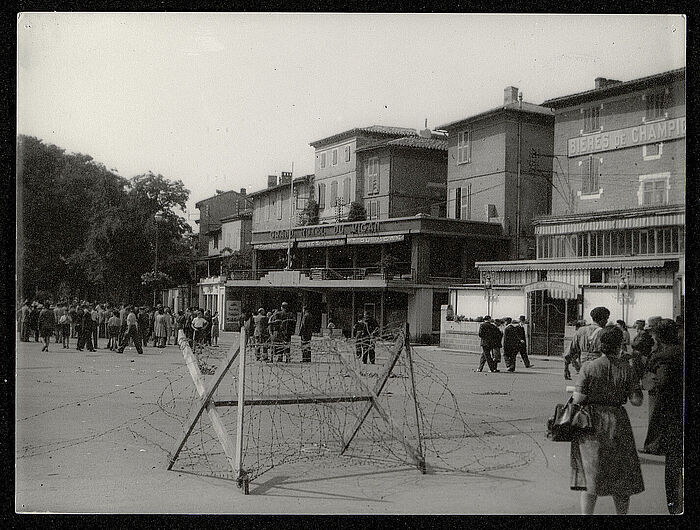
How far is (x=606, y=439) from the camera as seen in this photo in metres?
6.14

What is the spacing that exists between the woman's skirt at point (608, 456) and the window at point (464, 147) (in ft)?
97.9

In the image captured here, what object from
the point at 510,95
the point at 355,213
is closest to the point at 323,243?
the point at 355,213

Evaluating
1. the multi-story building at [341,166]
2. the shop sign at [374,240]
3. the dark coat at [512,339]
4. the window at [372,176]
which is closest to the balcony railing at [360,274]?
the shop sign at [374,240]

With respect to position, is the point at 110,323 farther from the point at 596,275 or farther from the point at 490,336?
the point at 596,275

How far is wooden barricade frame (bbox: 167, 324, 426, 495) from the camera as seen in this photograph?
7148 mm

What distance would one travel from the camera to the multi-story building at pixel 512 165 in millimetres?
33094

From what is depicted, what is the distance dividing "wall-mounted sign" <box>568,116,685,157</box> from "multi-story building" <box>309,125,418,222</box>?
12.6 m

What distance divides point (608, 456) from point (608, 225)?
2247 centimetres

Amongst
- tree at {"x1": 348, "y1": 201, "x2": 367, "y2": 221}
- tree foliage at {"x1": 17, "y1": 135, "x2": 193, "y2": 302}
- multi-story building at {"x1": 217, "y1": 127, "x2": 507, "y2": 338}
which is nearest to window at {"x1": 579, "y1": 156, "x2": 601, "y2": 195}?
multi-story building at {"x1": 217, "y1": 127, "x2": 507, "y2": 338}

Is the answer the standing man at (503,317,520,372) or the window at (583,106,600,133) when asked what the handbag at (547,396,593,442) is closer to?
the standing man at (503,317,520,372)

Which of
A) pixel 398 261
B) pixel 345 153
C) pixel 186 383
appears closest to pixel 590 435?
pixel 186 383

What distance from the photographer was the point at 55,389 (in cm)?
1414

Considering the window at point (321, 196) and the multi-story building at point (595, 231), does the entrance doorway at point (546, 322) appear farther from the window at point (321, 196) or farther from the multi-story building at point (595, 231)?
the window at point (321, 196)

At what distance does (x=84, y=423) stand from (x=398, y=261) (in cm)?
1754
